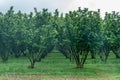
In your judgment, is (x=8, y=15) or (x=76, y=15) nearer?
(x=76, y=15)

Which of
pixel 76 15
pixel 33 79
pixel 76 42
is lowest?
pixel 33 79

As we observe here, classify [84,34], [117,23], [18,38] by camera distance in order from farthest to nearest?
1. [117,23]
2. [18,38]
3. [84,34]

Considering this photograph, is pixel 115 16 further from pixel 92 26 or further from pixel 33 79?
pixel 33 79

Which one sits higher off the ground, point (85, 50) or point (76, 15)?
point (76, 15)

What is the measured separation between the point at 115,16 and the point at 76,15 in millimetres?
15710

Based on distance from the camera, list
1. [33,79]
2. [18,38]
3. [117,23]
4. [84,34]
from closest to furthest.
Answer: [33,79] < [84,34] < [18,38] < [117,23]

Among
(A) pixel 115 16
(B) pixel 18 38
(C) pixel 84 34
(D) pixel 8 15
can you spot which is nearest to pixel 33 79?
(C) pixel 84 34

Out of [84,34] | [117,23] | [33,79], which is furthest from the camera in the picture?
[117,23]

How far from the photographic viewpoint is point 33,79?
3025 centimetres

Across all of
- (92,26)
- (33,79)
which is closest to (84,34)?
(92,26)

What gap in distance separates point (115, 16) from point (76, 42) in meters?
16.9

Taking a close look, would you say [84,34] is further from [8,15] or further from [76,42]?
[8,15]

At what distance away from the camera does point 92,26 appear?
41844 mm

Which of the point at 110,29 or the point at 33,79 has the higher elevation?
the point at 110,29
